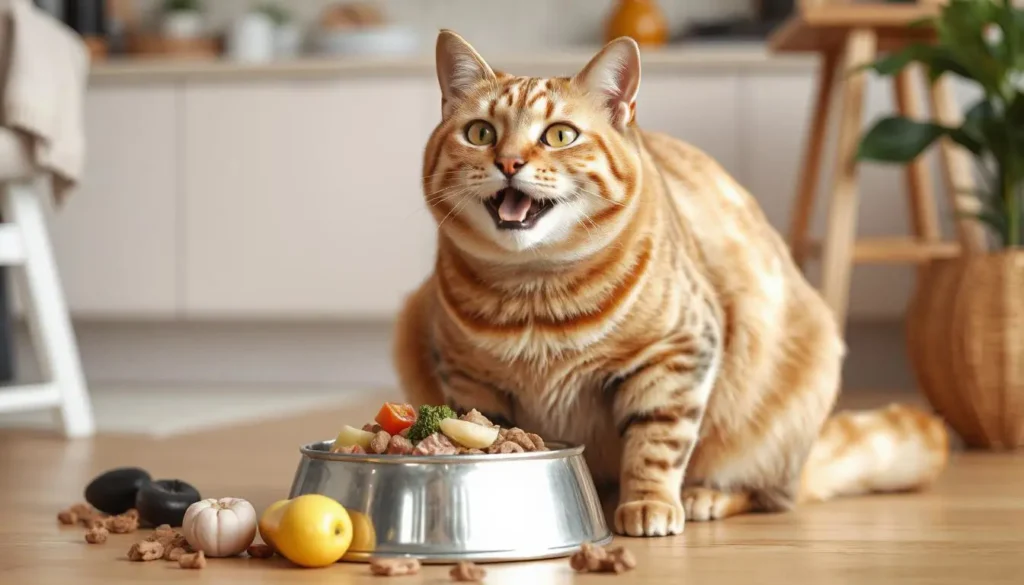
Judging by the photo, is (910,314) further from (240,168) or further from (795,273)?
A: (240,168)

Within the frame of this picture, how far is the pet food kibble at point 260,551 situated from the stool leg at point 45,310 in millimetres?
1498

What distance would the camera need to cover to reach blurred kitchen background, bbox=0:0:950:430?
4.04 m

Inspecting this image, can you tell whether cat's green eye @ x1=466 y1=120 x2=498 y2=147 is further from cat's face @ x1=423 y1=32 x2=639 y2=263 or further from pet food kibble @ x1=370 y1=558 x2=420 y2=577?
pet food kibble @ x1=370 y1=558 x2=420 y2=577

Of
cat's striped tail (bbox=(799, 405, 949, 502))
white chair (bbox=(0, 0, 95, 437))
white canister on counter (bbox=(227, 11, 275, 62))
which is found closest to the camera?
cat's striped tail (bbox=(799, 405, 949, 502))

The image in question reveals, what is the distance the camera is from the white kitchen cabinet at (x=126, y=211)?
4.36m

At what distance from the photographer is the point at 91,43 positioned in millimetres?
4586

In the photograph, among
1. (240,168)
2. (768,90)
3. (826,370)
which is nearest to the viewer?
(826,370)

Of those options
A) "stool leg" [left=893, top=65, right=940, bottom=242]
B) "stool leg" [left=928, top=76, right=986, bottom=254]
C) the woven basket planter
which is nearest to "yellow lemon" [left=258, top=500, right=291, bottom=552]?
the woven basket planter

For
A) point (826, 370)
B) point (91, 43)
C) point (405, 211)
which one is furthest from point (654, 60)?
point (826, 370)

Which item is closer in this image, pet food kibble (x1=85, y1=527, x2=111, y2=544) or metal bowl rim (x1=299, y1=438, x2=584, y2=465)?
metal bowl rim (x1=299, y1=438, x2=584, y2=465)

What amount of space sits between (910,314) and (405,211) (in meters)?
1.83

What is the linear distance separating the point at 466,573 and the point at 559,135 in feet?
1.72

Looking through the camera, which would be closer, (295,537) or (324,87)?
(295,537)

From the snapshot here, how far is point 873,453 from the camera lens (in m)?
1.97
